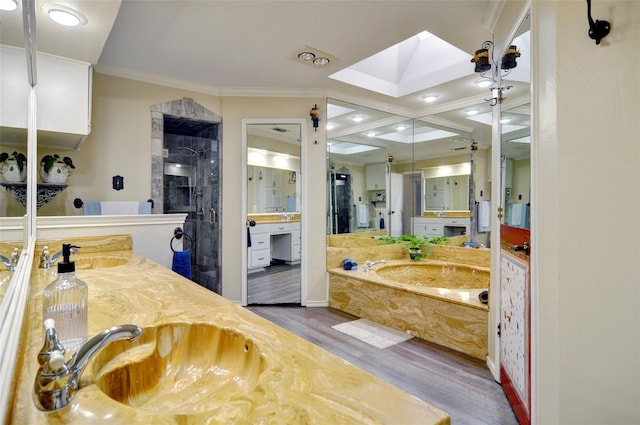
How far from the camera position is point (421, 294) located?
2861 mm

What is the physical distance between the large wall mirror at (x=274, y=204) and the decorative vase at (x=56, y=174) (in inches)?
66.9

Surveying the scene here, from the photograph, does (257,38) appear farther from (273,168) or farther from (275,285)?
(275,285)

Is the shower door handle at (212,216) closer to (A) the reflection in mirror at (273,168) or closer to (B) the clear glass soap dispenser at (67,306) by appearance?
(A) the reflection in mirror at (273,168)

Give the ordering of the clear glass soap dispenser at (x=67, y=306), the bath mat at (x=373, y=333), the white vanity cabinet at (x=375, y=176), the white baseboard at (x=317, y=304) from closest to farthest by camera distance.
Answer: the clear glass soap dispenser at (x=67, y=306)
the bath mat at (x=373, y=333)
the white baseboard at (x=317, y=304)
the white vanity cabinet at (x=375, y=176)

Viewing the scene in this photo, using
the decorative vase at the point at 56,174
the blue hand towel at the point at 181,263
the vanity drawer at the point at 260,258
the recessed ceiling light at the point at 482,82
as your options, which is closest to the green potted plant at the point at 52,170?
the decorative vase at the point at 56,174

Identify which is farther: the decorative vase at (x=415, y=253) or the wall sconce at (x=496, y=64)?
the decorative vase at (x=415, y=253)

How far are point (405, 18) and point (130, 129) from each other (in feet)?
8.90

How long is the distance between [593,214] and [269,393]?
4.25 feet

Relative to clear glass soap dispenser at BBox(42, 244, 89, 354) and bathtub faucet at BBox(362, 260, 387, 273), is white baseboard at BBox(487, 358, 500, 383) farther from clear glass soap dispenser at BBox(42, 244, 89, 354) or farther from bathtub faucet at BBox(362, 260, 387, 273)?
clear glass soap dispenser at BBox(42, 244, 89, 354)

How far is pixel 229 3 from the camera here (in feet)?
7.20

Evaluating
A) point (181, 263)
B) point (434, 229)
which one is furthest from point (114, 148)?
point (434, 229)

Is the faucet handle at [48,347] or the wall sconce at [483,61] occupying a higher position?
the wall sconce at [483,61]

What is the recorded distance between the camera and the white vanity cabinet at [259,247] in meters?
4.00

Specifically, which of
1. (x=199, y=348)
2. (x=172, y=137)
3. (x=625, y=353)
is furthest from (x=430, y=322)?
(x=172, y=137)
